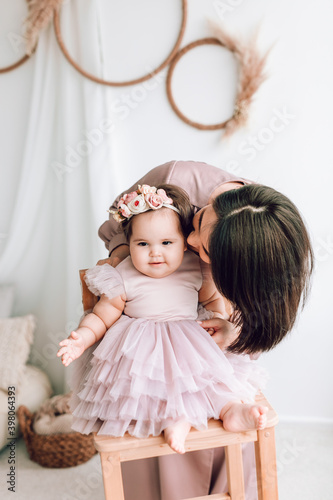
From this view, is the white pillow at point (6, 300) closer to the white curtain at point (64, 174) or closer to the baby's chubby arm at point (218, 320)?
the white curtain at point (64, 174)

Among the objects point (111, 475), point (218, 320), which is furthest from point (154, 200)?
point (111, 475)

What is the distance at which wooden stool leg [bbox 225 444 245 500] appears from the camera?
1.08 m

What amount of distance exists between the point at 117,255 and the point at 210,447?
0.57 meters

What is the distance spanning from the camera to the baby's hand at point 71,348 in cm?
103

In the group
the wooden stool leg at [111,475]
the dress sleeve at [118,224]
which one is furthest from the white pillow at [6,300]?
the wooden stool leg at [111,475]

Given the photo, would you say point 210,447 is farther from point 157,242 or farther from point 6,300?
point 6,300

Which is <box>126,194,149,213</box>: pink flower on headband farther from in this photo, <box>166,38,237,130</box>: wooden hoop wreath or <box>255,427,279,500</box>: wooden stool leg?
<box>166,38,237,130</box>: wooden hoop wreath

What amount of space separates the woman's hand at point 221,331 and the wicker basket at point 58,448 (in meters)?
0.88

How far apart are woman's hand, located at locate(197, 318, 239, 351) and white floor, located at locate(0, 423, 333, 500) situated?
2.55 ft

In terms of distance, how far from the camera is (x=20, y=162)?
80.6 inches

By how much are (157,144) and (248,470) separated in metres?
1.24

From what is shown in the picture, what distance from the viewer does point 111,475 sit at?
1.05m

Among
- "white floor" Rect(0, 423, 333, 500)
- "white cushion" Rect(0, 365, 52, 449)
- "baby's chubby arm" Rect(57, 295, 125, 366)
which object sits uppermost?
"baby's chubby arm" Rect(57, 295, 125, 366)

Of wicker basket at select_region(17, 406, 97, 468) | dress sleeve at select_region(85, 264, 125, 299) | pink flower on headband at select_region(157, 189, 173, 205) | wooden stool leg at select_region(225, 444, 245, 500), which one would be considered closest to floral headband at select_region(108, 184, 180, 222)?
pink flower on headband at select_region(157, 189, 173, 205)
